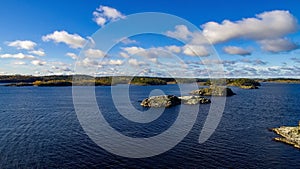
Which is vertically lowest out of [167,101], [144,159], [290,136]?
[144,159]

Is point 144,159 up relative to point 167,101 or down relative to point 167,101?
down

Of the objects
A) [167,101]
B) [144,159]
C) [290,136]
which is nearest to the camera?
[144,159]

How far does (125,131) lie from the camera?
5450 centimetres

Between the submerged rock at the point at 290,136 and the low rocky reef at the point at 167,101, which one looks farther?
the low rocky reef at the point at 167,101

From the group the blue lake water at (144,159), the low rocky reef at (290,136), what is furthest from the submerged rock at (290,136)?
the blue lake water at (144,159)

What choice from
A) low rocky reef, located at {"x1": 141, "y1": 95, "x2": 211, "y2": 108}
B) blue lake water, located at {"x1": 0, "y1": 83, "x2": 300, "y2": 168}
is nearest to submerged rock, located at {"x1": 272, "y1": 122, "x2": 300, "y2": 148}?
blue lake water, located at {"x1": 0, "y1": 83, "x2": 300, "y2": 168}

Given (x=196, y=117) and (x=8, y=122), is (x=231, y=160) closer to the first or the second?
(x=196, y=117)

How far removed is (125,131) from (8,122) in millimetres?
31233

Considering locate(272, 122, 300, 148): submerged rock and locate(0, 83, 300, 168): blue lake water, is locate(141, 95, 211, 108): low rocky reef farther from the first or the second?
locate(272, 122, 300, 148): submerged rock

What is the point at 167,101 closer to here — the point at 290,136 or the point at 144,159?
the point at 290,136

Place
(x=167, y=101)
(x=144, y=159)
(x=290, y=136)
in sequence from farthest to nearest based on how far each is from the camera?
(x=167, y=101) → (x=290, y=136) → (x=144, y=159)

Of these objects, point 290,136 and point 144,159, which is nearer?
point 144,159

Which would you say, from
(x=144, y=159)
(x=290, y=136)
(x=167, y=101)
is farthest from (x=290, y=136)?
(x=167, y=101)

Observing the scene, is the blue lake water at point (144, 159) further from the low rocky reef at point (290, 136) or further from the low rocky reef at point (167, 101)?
the low rocky reef at point (167, 101)
